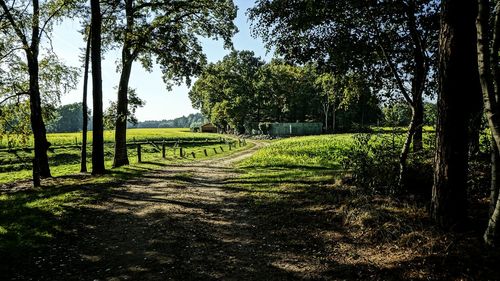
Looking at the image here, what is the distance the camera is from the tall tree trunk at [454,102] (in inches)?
242

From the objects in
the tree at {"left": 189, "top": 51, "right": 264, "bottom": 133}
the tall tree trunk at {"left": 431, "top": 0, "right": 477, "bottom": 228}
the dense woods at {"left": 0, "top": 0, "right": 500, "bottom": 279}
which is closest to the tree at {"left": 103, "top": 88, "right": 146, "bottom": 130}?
the dense woods at {"left": 0, "top": 0, "right": 500, "bottom": 279}

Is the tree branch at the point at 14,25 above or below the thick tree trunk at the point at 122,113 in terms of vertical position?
above

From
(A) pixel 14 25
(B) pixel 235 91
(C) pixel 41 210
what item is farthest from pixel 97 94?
(B) pixel 235 91

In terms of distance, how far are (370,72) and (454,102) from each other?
721 cm

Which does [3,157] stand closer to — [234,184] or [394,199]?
[234,184]

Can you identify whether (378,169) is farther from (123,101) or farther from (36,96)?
(36,96)

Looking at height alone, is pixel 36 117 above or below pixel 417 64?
below

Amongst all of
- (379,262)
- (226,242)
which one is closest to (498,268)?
(379,262)

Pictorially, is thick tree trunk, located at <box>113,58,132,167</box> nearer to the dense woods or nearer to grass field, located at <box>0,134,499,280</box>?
the dense woods

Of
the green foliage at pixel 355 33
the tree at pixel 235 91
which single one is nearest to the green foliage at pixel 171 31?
the green foliage at pixel 355 33

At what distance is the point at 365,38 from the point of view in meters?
11.3

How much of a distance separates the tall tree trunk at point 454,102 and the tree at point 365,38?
226 cm

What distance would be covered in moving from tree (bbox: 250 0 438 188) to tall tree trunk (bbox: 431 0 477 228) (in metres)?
2.26

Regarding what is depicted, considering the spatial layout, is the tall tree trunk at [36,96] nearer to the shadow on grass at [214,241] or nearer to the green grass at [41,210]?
the green grass at [41,210]
